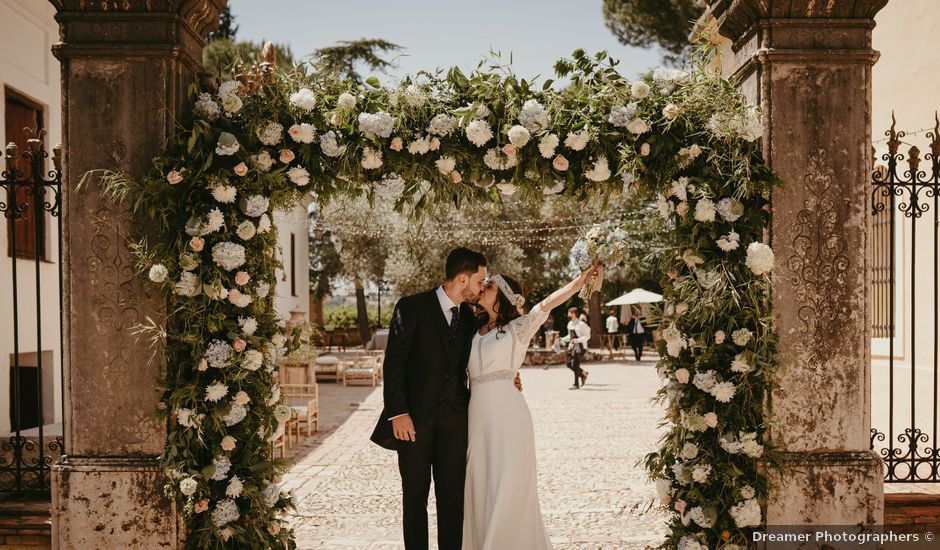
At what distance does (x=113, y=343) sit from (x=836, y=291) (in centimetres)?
473

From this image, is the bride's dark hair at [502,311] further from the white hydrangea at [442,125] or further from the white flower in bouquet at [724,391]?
the white flower in bouquet at [724,391]

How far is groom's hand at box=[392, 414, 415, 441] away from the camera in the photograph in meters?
4.76

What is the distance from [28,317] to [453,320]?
22.7 ft

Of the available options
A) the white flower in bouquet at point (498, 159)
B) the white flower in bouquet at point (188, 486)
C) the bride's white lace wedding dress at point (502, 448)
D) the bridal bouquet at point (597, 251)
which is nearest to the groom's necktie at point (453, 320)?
the bride's white lace wedding dress at point (502, 448)

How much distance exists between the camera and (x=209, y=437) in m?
4.88

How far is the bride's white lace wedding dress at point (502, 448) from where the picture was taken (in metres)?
4.93

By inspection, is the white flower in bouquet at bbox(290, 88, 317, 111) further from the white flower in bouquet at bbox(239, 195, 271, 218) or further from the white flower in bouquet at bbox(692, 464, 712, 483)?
the white flower in bouquet at bbox(692, 464, 712, 483)

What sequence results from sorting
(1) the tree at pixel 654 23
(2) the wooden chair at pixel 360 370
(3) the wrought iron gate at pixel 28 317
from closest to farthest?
(3) the wrought iron gate at pixel 28 317 < (2) the wooden chair at pixel 360 370 < (1) the tree at pixel 654 23

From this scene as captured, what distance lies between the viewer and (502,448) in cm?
493

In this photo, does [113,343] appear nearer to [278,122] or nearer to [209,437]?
[209,437]

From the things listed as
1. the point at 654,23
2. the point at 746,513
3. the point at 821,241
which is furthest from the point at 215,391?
the point at 654,23

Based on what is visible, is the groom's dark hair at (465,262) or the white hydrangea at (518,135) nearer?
the white hydrangea at (518,135)

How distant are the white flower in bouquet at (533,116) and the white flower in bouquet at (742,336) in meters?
1.78

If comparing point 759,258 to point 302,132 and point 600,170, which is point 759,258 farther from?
point 302,132
